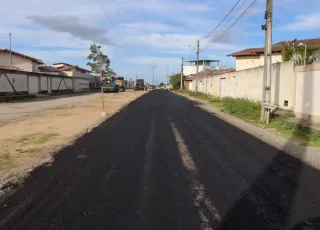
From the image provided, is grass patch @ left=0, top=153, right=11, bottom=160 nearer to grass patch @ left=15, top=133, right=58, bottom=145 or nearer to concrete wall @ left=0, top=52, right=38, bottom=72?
grass patch @ left=15, top=133, right=58, bottom=145

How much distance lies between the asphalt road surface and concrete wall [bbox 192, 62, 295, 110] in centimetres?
993

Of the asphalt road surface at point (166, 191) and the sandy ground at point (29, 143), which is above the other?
the asphalt road surface at point (166, 191)

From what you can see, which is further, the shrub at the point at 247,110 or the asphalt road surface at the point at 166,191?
the shrub at the point at 247,110

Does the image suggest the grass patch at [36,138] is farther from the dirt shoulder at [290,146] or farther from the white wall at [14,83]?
the white wall at [14,83]

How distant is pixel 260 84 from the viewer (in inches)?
985

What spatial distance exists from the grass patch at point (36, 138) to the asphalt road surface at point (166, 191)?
162 centimetres

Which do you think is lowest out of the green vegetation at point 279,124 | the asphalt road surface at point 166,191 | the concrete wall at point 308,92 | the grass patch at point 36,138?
the grass patch at point 36,138

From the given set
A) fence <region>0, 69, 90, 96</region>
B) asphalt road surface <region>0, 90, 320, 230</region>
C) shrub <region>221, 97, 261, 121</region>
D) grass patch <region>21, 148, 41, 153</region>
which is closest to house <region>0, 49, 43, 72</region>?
fence <region>0, 69, 90, 96</region>

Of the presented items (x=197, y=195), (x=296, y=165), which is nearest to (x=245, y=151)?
(x=296, y=165)

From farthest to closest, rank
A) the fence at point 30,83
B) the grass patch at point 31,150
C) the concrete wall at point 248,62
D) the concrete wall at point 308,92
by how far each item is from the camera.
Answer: the concrete wall at point 248,62, the fence at point 30,83, the concrete wall at point 308,92, the grass patch at point 31,150

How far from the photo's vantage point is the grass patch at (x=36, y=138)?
35.3 ft

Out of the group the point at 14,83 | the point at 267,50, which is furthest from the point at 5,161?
the point at 14,83

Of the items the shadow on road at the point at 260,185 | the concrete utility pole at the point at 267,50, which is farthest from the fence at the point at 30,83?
the shadow on road at the point at 260,185

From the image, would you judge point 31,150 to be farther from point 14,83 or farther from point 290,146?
point 14,83
